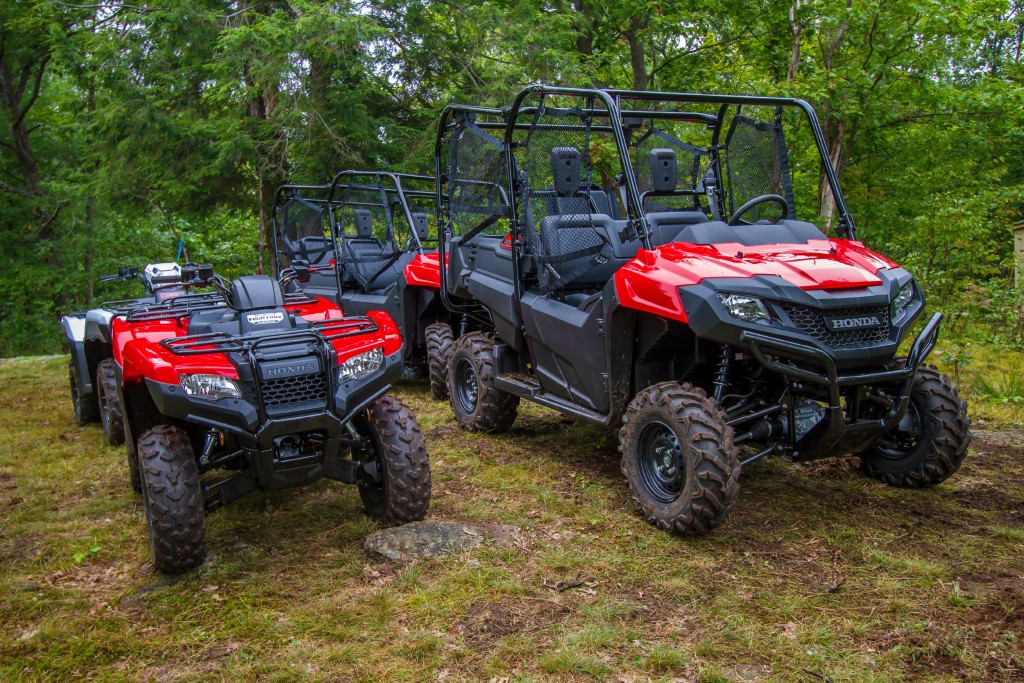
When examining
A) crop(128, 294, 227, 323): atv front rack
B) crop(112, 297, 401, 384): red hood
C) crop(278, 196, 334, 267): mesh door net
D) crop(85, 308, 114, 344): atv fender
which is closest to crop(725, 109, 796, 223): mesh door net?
crop(112, 297, 401, 384): red hood

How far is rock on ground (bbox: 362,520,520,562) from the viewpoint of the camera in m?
4.23

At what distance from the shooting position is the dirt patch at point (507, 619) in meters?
3.46

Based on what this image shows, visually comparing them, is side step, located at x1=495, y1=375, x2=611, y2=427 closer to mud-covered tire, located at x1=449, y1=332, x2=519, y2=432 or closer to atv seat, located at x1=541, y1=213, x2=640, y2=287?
mud-covered tire, located at x1=449, y1=332, x2=519, y2=432

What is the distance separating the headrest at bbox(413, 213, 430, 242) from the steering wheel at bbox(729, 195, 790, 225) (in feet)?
14.6

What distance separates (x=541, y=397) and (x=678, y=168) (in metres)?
1.84

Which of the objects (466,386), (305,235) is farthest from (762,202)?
(305,235)

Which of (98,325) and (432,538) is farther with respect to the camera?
(98,325)

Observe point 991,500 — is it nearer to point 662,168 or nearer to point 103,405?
point 662,168

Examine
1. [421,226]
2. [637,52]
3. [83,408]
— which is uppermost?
[637,52]

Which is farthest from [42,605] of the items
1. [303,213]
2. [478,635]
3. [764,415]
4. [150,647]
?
[303,213]

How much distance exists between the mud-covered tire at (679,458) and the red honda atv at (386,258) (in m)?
3.36

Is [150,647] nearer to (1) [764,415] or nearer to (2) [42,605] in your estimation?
(2) [42,605]

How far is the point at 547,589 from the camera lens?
3885 millimetres

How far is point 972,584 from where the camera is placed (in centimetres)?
380
